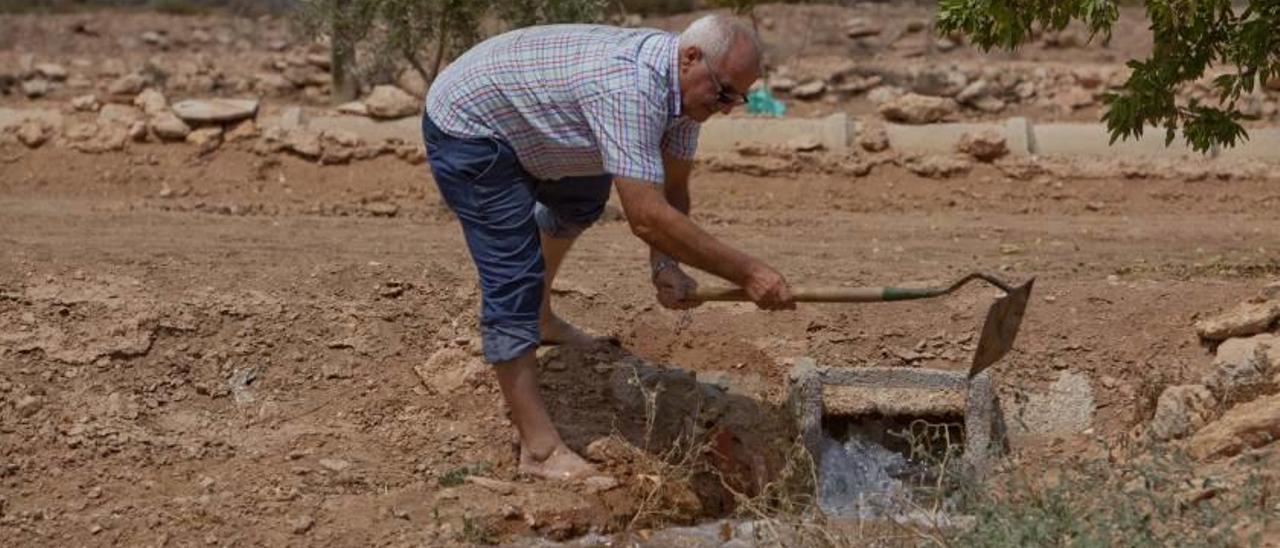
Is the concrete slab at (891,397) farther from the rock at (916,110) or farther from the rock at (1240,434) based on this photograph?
the rock at (916,110)

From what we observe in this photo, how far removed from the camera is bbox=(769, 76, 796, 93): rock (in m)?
12.9

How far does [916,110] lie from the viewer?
1067 centimetres

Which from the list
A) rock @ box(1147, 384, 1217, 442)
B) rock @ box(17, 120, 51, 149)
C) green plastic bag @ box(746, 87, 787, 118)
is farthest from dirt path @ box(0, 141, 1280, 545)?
green plastic bag @ box(746, 87, 787, 118)

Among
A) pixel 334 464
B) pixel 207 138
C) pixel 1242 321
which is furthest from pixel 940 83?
pixel 334 464

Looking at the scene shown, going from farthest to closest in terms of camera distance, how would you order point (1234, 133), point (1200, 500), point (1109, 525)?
point (1234, 133)
point (1200, 500)
point (1109, 525)

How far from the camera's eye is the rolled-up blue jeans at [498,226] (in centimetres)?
542

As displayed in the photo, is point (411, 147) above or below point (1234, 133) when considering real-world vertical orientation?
below

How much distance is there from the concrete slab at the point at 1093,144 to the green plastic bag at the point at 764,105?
63.3 inches

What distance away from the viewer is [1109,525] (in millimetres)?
4422

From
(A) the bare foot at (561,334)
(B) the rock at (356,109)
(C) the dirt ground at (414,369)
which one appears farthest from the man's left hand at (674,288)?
(B) the rock at (356,109)

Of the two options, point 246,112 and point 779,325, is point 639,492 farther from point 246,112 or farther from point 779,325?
point 246,112

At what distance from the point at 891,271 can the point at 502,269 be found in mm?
2420

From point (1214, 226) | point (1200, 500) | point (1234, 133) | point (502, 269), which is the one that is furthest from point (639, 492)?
point (1214, 226)

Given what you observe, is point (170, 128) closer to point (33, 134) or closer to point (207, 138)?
point (207, 138)
